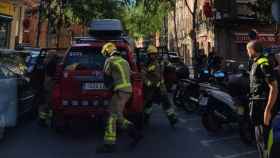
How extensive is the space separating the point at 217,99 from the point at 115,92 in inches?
92.9

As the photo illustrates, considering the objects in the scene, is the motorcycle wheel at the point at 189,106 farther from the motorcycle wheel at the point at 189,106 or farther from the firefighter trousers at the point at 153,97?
the firefighter trousers at the point at 153,97

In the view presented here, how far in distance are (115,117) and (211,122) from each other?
2475 millimetres

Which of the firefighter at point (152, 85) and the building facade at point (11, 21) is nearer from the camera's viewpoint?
the firefighter at point (152, 85)

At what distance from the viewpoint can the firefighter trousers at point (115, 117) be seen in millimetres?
7902

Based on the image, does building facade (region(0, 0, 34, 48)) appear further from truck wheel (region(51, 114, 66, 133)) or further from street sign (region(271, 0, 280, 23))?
street sign (region(271, 0, 280, 23))

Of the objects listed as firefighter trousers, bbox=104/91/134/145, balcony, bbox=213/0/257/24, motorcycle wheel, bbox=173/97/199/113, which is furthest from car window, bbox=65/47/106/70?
balcony, bbox=213/0/257/24

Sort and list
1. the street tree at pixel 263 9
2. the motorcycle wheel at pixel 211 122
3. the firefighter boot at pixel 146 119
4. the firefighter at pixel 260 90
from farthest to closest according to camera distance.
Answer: the street tree at pixel 263 9 → the firefighter boot at pixel 146 119 → the motorcycle wheel at pixel 211 122 → the firefighter at pixel 260 90

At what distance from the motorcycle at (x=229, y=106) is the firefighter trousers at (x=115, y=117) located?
1827 millimetres

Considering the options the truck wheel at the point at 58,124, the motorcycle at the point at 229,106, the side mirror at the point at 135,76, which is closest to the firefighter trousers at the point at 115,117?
the side mirror at the point at 135,76

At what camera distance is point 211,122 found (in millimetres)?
9727

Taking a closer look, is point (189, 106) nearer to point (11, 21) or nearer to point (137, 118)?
point (137, 118)

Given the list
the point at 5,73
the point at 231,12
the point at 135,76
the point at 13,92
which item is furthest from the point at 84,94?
the point at 231,12

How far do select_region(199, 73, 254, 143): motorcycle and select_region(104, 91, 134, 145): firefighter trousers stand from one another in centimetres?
183

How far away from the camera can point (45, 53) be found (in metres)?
11.5
